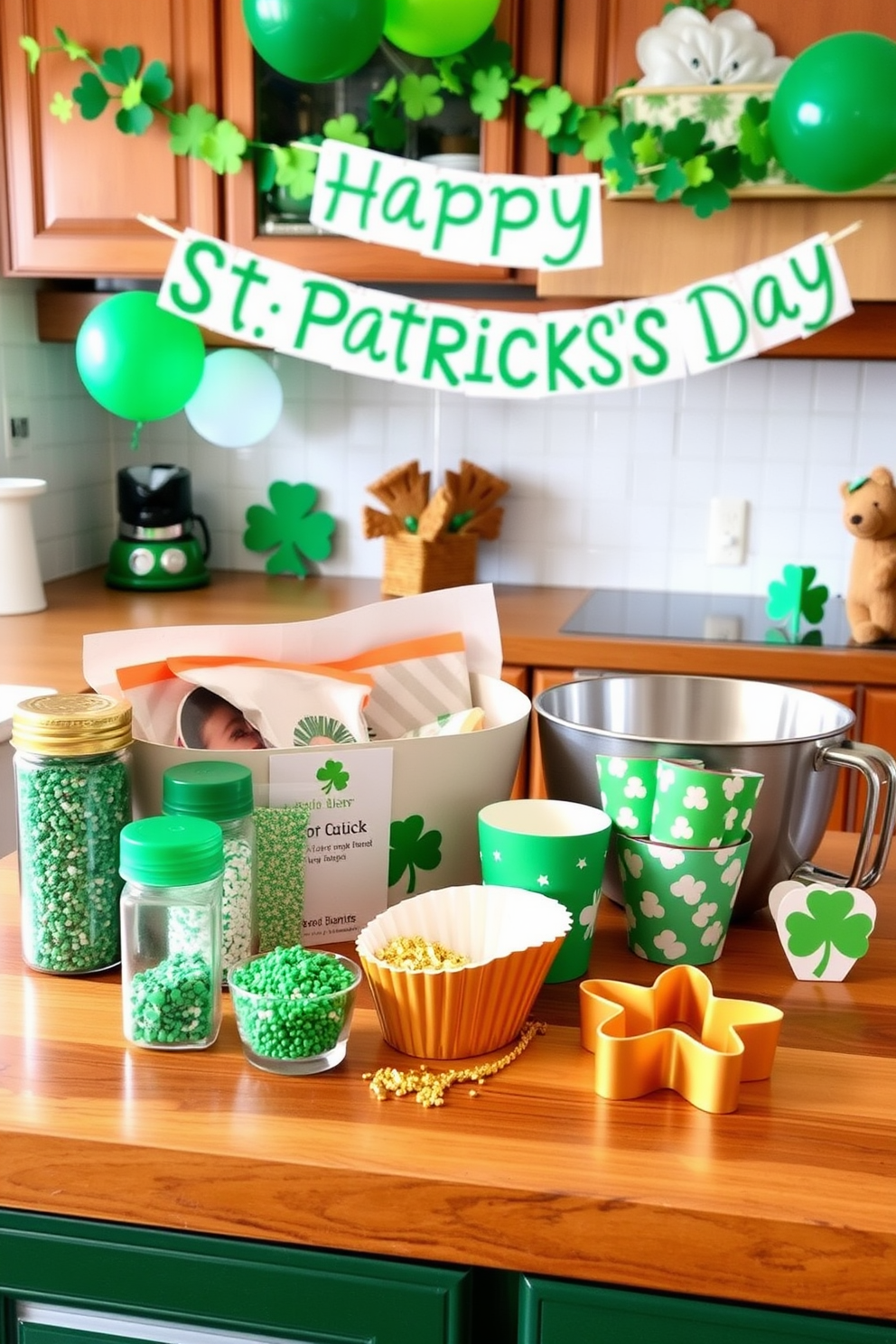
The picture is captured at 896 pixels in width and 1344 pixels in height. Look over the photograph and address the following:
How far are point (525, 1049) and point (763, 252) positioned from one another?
5.84 feet

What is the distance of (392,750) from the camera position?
0.98 metres

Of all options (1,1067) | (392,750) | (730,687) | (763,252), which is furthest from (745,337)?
(1,1067)

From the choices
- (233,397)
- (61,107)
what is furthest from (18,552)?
(61,107)

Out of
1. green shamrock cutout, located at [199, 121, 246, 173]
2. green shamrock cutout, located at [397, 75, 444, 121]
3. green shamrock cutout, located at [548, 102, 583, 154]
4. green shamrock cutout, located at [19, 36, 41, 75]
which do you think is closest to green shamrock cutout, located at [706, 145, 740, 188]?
green shamrock cutout, located at [548, 102, 583, 154]

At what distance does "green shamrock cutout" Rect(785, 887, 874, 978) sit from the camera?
0.95 meters

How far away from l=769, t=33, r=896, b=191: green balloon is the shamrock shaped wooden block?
3.46ft

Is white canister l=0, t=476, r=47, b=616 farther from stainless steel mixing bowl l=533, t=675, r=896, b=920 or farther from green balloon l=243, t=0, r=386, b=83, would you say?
stainless steel mixing bowl l=533, t=675, r=896, b=920

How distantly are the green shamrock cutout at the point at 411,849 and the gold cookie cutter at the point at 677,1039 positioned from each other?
196 mm

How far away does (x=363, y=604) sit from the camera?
236 centimetres

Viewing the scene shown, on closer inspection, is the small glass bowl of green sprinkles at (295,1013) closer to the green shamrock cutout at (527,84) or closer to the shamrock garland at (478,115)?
the shamrock garland at (478,115)

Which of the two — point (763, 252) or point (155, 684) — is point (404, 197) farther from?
point (155, 684)

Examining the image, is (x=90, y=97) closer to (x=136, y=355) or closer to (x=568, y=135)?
(x=136, y=355)

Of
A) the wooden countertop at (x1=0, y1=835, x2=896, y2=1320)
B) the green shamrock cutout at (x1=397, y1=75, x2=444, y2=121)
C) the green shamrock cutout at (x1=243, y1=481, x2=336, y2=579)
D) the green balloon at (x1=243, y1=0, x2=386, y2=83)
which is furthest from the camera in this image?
the green shamrock cutout at (x1=243, y1=481, x2=336, y2=579)

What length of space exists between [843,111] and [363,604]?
3.62ft
